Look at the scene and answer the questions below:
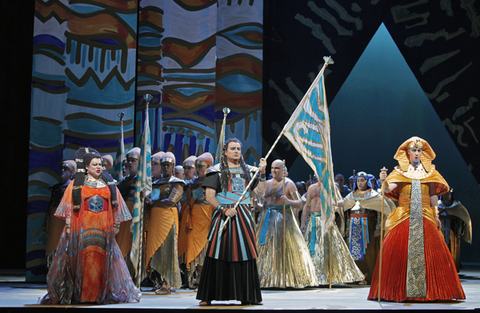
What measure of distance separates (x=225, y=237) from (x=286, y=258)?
2.01 meters

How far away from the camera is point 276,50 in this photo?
11023 millimetres

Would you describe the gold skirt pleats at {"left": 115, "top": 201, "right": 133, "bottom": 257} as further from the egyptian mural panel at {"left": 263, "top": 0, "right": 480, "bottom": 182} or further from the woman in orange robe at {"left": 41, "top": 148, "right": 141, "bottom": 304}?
the egyptian mural panel at {"left": 263, "top": 0, "right": 480, "bottom": 182}

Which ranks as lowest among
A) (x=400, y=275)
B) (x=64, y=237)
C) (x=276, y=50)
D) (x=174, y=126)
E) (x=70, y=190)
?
(x=400, y=275)

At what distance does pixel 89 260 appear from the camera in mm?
5086

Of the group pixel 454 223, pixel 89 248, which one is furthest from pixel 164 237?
pixel 454 223

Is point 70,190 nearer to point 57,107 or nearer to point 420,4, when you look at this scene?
point 57,107

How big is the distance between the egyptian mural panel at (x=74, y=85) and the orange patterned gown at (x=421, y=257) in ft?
13.6

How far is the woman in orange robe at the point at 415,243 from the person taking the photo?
5199 mm

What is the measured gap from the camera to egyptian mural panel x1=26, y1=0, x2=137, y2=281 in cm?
789

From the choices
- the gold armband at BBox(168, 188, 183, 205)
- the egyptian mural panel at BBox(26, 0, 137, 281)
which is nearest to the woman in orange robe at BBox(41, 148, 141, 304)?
the gold armband at BBox(168, 188, 183, 205)

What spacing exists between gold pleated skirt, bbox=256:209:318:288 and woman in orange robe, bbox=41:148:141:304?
197cm

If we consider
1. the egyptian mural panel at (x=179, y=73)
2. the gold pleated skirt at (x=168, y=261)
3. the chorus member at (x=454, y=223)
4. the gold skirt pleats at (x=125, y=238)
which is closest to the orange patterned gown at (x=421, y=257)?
the gold pleated skirt at (x=168, y=261)

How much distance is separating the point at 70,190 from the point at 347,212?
4.27m

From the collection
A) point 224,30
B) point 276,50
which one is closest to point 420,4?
point 276,50
